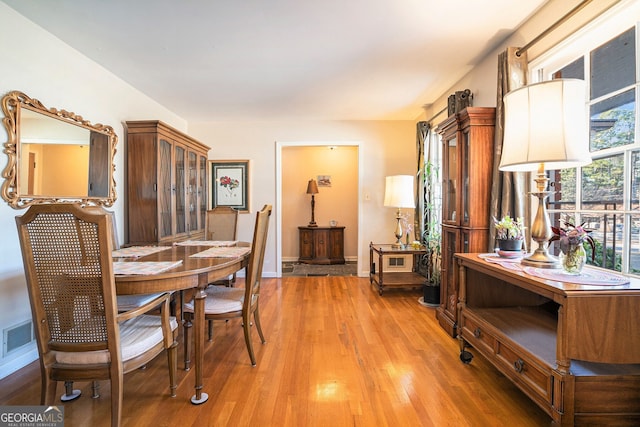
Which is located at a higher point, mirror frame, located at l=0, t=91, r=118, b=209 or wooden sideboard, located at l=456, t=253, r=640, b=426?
mirror frame, located at l=0, t=91, r=118, b=209

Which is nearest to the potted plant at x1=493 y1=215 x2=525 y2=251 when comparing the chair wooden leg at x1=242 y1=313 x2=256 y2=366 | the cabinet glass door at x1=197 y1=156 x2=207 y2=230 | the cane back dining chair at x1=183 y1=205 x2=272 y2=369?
the cane back dining chair at x1=183 y1=205 x2=272 y2=369

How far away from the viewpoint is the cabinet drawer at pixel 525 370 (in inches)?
49.6

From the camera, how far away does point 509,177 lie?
6.79 ft

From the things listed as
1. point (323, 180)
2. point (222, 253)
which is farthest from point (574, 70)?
point (323, 180)

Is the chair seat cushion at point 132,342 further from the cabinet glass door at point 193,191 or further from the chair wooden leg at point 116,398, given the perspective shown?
the cabinet glass door at point 193,191

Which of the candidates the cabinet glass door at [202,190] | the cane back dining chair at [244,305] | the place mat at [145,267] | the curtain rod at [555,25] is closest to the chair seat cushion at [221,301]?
the cane back dining chair at [244,305]

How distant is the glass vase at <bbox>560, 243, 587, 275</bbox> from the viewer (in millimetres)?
1352

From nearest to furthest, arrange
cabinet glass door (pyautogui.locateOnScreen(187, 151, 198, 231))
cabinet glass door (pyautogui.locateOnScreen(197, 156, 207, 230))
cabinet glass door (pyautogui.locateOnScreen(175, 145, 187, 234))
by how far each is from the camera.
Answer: cabinet glass door (pyautogui.locateOnScreen(175, 145, 187, 234)) → cabinet glass door (pyautogui.locateOnScreen(187, 151, 198, 231)) → cabinet glass door (pyautogui.locateOnScreen(197, 156, 207, 230))

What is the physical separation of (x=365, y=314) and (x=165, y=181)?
255 centimetres

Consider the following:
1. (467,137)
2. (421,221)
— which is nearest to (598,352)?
(467,137)

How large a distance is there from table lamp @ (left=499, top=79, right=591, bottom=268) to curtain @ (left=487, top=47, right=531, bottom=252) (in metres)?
0.52

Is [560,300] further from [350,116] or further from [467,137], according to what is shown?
[350,116]

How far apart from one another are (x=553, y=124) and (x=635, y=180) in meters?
0.54

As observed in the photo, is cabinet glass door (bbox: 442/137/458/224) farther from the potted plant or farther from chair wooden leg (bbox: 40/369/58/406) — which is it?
chair wooden leg (bbox: 40/369/58/406)
